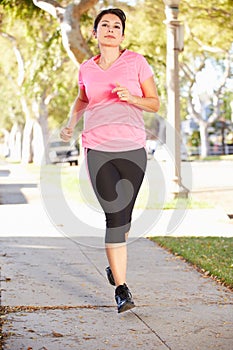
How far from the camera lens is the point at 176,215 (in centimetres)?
1288

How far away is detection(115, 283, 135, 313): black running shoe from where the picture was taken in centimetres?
562

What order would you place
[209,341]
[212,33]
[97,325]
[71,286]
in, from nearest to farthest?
[209,341]
[97,325]
[71,286]
[212,33]

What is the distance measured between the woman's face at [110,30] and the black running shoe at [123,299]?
5.45 feet

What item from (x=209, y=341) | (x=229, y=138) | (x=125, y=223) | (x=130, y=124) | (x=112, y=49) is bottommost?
(x=229, y=138)

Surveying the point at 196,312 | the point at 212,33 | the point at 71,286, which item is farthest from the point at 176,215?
the point at 212,33

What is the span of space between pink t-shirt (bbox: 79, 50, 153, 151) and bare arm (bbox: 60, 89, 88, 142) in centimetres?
24

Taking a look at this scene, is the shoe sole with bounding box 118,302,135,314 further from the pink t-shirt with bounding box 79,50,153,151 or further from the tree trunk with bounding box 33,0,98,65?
the tree trunk with bounding box 33,0,98,65

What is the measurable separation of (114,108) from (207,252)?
3.55 m

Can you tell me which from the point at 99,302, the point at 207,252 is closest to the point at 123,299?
the point at 99,302

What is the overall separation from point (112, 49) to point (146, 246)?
415 cm

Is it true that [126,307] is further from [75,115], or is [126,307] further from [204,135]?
[204,135]

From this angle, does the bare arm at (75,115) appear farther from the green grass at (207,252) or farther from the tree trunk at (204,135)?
the tree trunk at (204,135)

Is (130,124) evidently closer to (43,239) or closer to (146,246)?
(146,246)

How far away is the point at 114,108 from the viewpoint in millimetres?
5777
